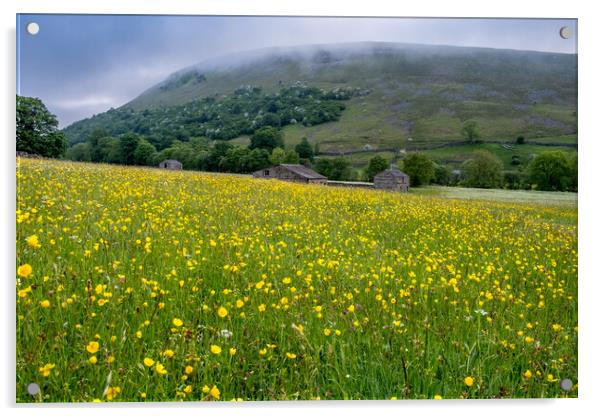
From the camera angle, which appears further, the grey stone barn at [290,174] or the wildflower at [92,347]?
the grey stone barn at [290,174]

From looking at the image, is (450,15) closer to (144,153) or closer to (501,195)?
(501,195)

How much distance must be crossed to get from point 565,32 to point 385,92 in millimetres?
1710

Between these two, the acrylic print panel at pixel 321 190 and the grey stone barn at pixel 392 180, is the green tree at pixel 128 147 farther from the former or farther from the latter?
the grey stone barn at pixel 392 180

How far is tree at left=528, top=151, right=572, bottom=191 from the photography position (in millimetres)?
4336

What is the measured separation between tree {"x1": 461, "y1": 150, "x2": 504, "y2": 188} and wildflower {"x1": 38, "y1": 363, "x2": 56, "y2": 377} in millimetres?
3641

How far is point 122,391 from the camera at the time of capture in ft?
10.9

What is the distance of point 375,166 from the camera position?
175 inches

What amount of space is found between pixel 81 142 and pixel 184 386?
92.4 inches

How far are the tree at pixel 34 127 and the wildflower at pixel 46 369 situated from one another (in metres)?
1.81

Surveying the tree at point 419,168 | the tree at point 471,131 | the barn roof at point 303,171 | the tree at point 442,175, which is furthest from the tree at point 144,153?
the tree at point 471,131

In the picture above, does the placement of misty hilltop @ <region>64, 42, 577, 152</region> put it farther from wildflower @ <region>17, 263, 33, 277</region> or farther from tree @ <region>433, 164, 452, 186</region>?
wildflower @ <region>17, 263, 33, 277</region>

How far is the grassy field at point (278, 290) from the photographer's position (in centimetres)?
331
